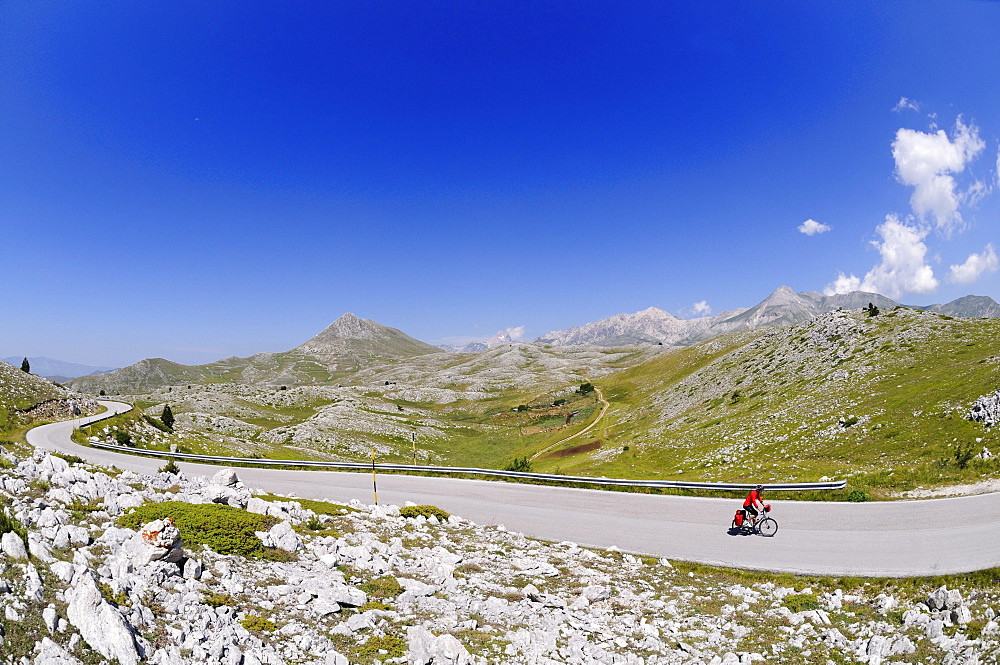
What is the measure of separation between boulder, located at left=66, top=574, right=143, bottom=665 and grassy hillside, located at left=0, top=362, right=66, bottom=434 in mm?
63213

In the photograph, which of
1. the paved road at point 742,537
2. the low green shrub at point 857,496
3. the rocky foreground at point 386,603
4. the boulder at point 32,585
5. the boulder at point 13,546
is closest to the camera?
the boulder at point 32,585

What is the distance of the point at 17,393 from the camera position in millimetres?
60531

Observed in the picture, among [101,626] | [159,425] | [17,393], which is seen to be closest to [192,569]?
[101,626]

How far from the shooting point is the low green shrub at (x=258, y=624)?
32.5 feet

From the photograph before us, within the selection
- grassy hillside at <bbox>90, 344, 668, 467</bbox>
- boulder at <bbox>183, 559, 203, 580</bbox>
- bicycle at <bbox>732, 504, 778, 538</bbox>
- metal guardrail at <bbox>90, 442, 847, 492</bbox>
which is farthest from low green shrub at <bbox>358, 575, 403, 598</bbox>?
grassy hillside at <bbox>90, 344, 668, 467</bbox>

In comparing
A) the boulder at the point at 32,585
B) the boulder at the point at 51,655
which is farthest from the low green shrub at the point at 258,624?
the boulder at the point at 32,585

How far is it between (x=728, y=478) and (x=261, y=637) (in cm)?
3523

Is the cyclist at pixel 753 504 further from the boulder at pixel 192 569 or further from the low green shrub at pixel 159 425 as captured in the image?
the low green shrub at pixel 159 425

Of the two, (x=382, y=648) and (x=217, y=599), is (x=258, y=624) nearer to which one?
(x=217, y=599)

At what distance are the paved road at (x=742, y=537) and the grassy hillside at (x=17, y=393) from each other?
4437 centimetres

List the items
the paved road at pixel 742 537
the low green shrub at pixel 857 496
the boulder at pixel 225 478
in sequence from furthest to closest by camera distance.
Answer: the low green shrub at pixel 857 496
the boulder at pixel 225 478
the paved road at pixel 742 537

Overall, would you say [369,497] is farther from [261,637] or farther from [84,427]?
[84,427]

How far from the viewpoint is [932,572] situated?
16.5 m

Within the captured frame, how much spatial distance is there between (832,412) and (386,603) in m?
48.3
